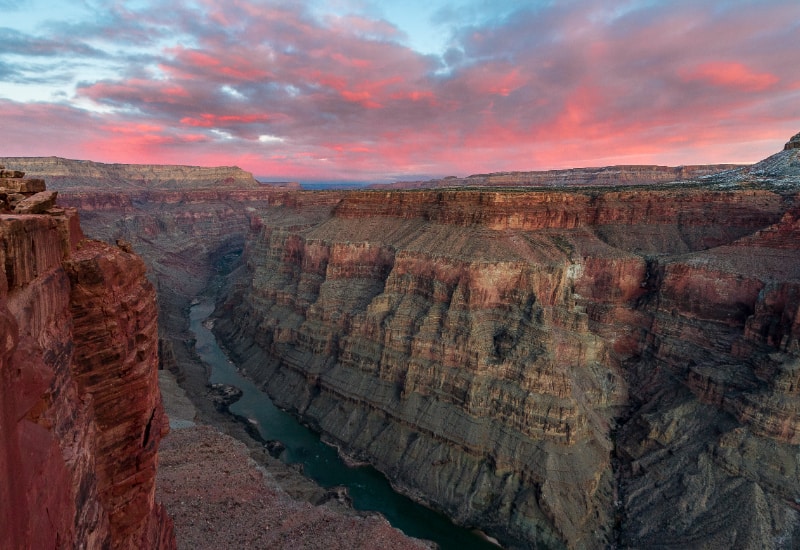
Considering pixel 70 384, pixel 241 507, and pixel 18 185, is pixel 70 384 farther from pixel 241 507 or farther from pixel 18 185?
pixel 241 507

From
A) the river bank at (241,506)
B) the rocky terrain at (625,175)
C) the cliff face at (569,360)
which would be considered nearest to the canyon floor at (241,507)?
the river bank at (241,506)

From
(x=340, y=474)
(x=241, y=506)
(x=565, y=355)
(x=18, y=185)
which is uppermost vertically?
(x=18, y=185)

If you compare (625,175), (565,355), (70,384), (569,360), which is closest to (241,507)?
(70,384)

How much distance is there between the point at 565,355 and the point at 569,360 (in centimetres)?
87

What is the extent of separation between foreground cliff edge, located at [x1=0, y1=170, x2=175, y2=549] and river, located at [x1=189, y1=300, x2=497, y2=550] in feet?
94.4

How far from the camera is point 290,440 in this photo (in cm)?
5266

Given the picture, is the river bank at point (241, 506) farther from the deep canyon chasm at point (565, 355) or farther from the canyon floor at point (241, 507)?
the deep canyon chasm at point (565, 355)

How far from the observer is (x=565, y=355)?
161ft

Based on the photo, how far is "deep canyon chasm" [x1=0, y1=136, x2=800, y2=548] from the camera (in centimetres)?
3778

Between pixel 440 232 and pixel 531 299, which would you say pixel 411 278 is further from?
pixel 531 299

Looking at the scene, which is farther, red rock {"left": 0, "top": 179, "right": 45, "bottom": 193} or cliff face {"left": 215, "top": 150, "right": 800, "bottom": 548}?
cliff face {"left": 215, "top": 150, "right": 800, "bottom": 548}

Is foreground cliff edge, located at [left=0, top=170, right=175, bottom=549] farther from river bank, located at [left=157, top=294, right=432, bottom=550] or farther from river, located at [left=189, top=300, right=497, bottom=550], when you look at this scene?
river, located at [left=189, top=300, right=497, bottom=550]

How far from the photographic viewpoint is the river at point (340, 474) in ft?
130

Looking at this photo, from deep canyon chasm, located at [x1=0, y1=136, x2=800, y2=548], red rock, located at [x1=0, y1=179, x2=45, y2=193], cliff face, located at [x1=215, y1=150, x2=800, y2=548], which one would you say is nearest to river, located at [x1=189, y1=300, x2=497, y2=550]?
deep canyon chasm, located at [x1=0, y1=136, x2=800, y2=548]
